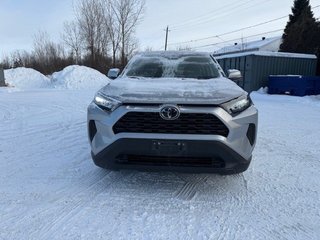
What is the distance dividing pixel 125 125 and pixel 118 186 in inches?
34.4

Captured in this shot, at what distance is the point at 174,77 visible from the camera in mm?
4586

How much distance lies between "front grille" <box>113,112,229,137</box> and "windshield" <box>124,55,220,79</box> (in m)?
1.51

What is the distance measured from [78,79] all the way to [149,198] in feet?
64.4

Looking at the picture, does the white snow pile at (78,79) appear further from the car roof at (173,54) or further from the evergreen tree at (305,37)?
the car roof at (173,54)

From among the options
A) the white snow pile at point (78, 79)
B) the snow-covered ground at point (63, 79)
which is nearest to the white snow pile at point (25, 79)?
the snow-covered ground at point (63, 79)

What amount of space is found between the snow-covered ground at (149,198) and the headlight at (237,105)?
0.96 metres

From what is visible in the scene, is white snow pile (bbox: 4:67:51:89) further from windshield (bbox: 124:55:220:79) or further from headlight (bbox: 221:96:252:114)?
headlight (bbox: 221:96:252:114)

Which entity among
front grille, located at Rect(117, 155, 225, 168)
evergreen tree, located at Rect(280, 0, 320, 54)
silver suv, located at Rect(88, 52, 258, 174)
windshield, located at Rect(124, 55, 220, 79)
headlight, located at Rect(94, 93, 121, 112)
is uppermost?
evergreen tree, located at Rect(280, 0, 320, 54)

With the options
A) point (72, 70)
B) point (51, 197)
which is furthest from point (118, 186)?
point (72, 70)

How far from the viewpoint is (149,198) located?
11.4 ft

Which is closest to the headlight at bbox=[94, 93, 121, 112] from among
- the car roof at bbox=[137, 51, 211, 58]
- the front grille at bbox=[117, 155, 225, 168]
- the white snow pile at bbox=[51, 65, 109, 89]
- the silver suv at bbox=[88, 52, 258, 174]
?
the silver suv at bbox=[88, 52, 258, 174]

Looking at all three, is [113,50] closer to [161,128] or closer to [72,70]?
[72,70]

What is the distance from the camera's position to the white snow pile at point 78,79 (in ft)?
69.2

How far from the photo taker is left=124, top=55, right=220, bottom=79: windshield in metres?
4.76
